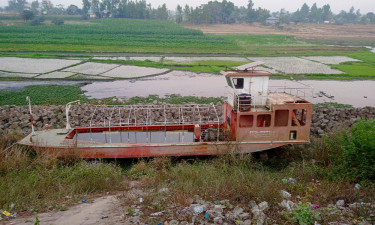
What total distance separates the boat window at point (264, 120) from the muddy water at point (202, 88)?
9.62 metres

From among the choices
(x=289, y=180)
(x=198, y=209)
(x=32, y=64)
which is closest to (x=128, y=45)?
(x=32, y=64)

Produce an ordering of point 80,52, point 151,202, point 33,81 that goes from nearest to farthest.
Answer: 1. point 151,202
2. point 33,81
3. point 80,52

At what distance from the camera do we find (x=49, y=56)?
124ft

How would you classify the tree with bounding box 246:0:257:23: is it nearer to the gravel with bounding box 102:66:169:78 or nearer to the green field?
the green field

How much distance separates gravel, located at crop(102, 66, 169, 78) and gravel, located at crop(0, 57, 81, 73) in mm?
6376

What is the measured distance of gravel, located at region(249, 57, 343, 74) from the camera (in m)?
30.9

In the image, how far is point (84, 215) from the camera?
6.23m

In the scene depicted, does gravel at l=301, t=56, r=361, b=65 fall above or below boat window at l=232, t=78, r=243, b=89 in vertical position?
below

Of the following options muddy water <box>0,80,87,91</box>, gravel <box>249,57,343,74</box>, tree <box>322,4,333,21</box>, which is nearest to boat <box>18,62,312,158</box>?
muddy water <box>0,80,87,91</box>

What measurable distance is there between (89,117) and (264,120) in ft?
30.2

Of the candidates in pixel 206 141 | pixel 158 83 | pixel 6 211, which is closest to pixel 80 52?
pixel 158 83

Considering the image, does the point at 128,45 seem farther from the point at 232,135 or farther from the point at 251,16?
the point at 251,16

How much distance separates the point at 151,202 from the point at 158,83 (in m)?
20.2

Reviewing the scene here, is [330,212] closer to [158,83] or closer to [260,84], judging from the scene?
[260,84]
